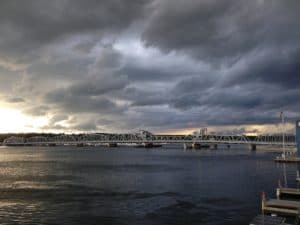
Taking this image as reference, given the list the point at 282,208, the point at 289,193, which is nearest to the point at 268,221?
the point at 282,208

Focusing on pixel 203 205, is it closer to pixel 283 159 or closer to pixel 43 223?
pixel 43 223

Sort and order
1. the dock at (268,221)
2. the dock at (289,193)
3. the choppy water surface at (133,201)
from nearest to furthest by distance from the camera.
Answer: the dock at (268,221) < the choppy water surface at (133,201) < the dock at (289,193)

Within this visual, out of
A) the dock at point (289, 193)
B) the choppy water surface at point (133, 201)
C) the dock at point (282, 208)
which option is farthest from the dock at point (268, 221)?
the dock at point (289, 193)

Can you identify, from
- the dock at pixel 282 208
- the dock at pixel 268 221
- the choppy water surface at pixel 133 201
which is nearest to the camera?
the dock at pixel 268 221

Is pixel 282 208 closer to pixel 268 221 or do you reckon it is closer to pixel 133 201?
pixel 268 221

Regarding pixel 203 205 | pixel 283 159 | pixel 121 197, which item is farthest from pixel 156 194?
pixel 283 159

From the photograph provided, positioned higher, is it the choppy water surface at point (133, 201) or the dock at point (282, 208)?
the dock at point (282, 208)

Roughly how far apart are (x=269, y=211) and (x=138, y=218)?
16668 millimetres

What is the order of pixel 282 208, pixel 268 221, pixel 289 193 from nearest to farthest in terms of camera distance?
pixel 268 221 < pixel 282 208 < pixel 289 193

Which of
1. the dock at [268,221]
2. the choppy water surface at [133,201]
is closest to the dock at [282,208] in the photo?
the choppy water surface at [133,201]

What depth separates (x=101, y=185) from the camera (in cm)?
7744

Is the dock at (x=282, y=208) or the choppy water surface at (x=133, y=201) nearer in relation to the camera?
the dock at (x=282, y=208)

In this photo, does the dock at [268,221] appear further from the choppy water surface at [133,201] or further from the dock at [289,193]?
the dock at [289,193]

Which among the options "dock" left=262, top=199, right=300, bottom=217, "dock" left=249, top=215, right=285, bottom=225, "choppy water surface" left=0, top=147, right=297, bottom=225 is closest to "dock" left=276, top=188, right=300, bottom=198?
"choppy water surface" left=0, top=147, right=297, bottom=225
